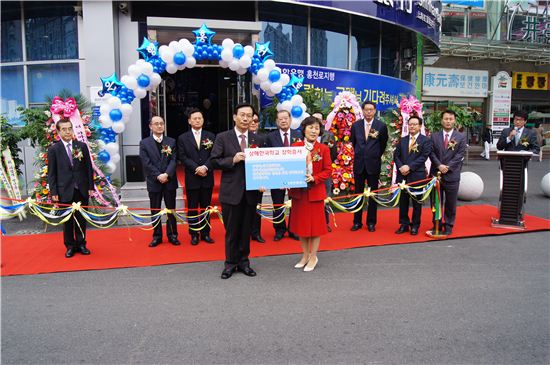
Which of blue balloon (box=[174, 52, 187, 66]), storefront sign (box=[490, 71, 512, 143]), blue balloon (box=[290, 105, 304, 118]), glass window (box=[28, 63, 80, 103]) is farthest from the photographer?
storefront sign (box=[490, 71, 512, 143])

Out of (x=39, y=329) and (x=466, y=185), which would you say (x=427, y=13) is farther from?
(x=39, y=329)

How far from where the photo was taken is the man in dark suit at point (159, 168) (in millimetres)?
5902

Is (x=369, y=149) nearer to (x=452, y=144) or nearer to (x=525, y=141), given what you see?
(x=452, y=144)

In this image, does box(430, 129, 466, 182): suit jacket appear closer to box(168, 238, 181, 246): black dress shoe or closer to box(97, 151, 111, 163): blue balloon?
box(168, 238, 181, 246): black dress shoe

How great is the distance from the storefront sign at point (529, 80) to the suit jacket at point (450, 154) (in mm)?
20764

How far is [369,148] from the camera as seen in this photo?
6.56m

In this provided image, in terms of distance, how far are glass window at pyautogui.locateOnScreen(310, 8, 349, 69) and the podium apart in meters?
6.01

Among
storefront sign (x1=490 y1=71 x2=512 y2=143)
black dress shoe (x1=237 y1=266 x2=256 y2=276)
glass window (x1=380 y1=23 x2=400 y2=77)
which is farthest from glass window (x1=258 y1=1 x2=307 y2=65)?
storefront sign (x1=490 y1=71 x2=512 y2=143)

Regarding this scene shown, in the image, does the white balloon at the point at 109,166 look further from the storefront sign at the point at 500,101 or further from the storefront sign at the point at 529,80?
the storefront sign at the point at 529,80

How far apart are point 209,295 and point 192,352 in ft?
3.60

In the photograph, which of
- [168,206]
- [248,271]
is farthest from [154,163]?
[248,271]

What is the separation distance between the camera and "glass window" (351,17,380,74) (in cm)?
1220

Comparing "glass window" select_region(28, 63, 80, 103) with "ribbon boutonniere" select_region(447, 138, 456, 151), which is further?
"glass window" select_region(28, 63, 80, 103)

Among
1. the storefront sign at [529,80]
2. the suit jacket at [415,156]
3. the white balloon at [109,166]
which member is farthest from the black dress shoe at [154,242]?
the storefront sign at [529,80]
